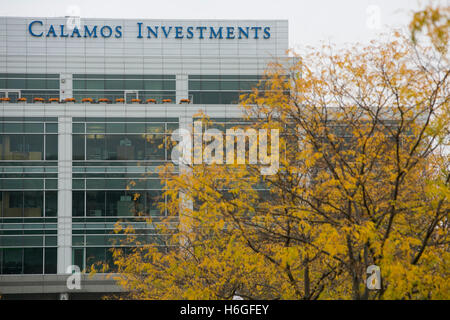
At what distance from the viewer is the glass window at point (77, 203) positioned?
1548 inches

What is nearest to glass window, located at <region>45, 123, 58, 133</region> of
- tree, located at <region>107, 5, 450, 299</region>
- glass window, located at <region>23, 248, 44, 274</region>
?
glass window, located at <region>23, 248, 44, 274</region>

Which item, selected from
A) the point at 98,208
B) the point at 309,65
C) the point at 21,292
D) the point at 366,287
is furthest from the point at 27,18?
the point at 366,287

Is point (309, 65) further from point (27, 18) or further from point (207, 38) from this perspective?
point (27, 18)

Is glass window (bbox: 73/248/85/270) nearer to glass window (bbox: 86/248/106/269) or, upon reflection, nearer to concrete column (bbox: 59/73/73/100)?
glass window (bbox: 86/248/106/269)

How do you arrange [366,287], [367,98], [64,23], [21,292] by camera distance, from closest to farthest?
1. [366,287]
2. [367,98]
3. [21,292]
4. [64,23]

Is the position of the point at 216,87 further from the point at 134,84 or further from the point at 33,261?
the point at 33,261

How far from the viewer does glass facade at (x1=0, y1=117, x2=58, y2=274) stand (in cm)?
3875

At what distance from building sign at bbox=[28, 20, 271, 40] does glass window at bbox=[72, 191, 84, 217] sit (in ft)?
43.1

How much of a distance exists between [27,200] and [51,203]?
1.75m

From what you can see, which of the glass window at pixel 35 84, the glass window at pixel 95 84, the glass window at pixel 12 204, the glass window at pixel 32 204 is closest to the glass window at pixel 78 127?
the glass window at pixel 95 84

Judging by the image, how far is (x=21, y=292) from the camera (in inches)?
1511

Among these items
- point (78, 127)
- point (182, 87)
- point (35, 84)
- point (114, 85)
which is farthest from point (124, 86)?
point (35, 84)

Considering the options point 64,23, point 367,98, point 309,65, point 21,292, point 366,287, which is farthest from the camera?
point 64,23

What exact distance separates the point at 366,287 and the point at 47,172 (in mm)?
32805
